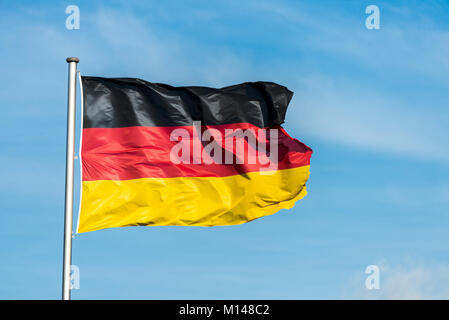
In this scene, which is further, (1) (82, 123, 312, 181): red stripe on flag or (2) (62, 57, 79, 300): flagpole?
(1) (82, 123, 312, 181): red stripe on flag

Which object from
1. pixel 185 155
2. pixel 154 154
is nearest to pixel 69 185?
pixel 154 154

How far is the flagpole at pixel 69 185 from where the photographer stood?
720 inches

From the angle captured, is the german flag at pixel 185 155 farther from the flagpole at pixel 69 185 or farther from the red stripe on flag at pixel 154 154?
the flagpole at pixel 69 185

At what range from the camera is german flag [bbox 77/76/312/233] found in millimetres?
20688

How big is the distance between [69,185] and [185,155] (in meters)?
3.97

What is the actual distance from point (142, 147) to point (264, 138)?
3408 mm

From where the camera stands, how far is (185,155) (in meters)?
21.8

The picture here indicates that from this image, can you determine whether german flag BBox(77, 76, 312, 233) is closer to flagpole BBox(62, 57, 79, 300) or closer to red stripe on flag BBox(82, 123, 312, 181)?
red stripe on flag BBox(82, 123, 312, 181)

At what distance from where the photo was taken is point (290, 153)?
22469 millimetres

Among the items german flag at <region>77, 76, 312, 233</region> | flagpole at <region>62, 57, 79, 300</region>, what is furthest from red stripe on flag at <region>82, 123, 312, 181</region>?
flagpole at <region>62, 57, 79, 300</region>

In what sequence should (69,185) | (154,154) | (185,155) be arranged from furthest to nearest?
1. (185,155)
2. (154,154)
3. (69,185)

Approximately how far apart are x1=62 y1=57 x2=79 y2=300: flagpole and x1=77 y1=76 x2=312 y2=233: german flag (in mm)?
1190

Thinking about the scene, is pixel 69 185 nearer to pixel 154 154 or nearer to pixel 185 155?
pixel 154 154
